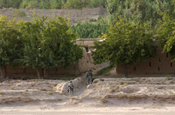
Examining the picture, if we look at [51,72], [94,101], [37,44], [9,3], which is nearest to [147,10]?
[51,72]

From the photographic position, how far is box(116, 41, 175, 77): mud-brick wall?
2231cm

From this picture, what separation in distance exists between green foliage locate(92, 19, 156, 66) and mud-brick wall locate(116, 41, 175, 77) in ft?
3.05

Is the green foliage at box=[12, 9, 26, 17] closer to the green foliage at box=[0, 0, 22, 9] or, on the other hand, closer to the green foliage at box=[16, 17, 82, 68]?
the green foliage at box=[0, 0, 22, 9]

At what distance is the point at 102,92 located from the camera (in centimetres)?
1516

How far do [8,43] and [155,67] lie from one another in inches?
509

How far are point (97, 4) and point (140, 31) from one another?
5125cm

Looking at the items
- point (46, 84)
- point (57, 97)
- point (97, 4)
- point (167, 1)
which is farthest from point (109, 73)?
point (97, 4)

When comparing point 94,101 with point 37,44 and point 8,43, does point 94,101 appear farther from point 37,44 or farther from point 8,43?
point 8,43

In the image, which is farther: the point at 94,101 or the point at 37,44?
the point at 37,44

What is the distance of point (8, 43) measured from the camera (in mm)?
21297

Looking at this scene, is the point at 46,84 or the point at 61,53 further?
the point at 61,53

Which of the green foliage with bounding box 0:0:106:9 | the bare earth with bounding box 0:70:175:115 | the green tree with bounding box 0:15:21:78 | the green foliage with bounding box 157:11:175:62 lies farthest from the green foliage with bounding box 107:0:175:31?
the green foliage with bounding box 0:0:106:9

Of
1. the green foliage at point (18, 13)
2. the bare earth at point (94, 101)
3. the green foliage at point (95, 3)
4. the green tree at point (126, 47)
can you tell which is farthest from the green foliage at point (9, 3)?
the bare earth at point (94, 101)

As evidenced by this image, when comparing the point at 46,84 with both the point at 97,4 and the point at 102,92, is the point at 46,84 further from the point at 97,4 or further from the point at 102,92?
the point at 97,4
